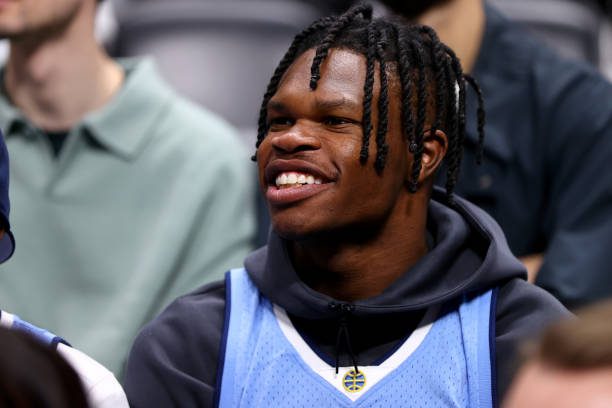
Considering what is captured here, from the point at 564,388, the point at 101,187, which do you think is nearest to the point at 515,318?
the point at 564,388

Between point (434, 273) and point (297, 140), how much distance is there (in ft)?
0.88

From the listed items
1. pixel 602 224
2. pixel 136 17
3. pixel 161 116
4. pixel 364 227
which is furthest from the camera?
pixel 136 17

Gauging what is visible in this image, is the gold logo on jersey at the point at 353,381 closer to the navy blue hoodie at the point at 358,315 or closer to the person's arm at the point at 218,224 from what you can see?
the navy blue hoodie at the point at 358,315

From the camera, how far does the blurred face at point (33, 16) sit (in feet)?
9.33

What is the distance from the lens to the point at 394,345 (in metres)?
1.93

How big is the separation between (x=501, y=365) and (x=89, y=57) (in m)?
1.49

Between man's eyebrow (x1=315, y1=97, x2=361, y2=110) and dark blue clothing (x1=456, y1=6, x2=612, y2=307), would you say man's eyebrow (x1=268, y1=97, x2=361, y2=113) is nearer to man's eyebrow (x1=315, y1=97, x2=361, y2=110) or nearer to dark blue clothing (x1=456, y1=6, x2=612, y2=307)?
man's eyebrow (x1=315, y1=97, x2=361, y2=110)

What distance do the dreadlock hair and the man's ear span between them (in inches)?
0.4

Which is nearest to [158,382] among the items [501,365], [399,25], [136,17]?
[501,365]

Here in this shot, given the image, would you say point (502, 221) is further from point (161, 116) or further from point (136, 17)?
point (136, 17)

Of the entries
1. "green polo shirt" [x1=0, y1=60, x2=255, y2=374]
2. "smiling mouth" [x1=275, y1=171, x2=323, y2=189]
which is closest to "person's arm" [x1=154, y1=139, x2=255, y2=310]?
"green polo shirt" [x1=0, y1=60, x2=255, y2=374]

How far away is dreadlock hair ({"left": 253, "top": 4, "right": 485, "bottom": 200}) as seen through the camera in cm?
196

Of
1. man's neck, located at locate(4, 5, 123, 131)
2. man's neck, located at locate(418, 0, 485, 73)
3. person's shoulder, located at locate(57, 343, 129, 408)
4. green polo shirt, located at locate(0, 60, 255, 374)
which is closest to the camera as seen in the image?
person's shoulder, located at locate(57, 343, 129, 408)

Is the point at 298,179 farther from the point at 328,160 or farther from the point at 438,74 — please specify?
the point at 438,74
